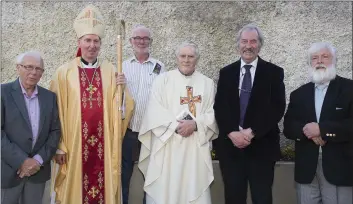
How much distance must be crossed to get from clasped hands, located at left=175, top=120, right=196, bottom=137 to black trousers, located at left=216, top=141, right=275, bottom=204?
1.36 feet

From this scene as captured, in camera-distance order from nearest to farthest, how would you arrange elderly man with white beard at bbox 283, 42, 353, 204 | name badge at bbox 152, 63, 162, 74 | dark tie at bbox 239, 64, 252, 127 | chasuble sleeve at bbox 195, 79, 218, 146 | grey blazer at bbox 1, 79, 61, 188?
grey blazer at bbox 1, 79, 61, 188 → elderly man with white beard at bbox 283, 42, 353, 204 → dark tie at bbox 239, 64, 252, 127 → chasuble sleeve at bbox 195, 79, 218, 146 → name badge at bbox 152, 63, 162, 74

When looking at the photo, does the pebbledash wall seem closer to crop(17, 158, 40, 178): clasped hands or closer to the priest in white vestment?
the priest in white vestment

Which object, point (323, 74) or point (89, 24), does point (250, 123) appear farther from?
point (89, 24)

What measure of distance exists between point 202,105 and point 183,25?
212 centimetres

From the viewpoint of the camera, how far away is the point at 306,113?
3.99 metres

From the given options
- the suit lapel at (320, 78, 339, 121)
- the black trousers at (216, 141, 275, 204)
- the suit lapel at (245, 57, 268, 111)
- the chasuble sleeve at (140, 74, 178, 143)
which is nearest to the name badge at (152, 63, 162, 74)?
the chasuble sleeve at (140, 74, 178, 143)

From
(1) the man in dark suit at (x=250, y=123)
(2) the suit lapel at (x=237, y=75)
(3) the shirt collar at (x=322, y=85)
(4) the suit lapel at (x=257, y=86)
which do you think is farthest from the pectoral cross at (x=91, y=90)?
(3) the shirt collar at (x=322, y=85)

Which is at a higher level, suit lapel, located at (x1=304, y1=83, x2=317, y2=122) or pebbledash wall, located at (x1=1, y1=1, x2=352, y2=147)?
pebbledash wall, located at (x1=1, y1=1, x2=352, y2=147)

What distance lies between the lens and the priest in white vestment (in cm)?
420

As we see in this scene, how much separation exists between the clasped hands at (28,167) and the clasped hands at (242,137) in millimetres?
1735

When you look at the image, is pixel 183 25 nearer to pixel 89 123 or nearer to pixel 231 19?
pixel 231 19

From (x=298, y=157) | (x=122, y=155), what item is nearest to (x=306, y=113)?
(x=298, y=157)

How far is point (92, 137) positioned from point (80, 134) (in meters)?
0.12

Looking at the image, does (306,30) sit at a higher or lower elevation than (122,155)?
higher
